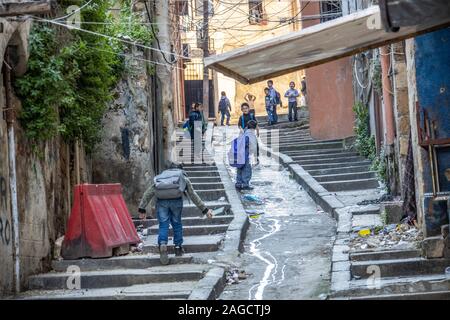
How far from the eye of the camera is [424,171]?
10570 mm

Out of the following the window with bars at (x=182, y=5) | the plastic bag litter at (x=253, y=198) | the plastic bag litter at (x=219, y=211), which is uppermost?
the window with bars at (x=182, y=5)

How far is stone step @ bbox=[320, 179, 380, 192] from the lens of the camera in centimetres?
1810

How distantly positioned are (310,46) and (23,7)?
121 inches

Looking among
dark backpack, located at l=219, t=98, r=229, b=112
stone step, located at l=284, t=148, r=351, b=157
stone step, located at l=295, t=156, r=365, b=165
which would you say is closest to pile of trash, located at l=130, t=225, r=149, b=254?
stone step, located at l=295, t=156, r=365, b=165

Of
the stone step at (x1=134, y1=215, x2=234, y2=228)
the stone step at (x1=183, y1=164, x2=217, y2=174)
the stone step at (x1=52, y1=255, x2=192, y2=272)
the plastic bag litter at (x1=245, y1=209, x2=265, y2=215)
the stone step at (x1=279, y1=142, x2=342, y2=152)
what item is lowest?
the stone step at (x1=52, y1=255, x2=192, y2=272)

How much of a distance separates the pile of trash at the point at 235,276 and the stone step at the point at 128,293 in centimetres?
54

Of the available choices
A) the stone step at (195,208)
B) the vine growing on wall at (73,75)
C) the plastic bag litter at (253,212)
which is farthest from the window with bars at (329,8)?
the stone step at (195,208)

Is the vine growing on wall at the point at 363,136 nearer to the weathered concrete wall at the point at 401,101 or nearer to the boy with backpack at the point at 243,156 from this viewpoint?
the boy with backpack at the point at 243,156

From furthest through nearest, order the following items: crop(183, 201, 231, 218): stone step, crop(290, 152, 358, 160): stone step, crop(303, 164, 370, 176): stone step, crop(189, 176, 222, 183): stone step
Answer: crop(290, 152, 358, 160): stone step, crop(303, 164, 370, 176): stone step, crop(189, 176, 222, 183): stone step, crop(183, 201, 231, 218): stone step

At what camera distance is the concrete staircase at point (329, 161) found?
718 inches

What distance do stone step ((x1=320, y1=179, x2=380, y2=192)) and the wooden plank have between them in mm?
10389

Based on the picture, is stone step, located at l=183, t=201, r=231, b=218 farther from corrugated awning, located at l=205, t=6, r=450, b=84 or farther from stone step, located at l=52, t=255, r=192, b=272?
corrugated awning, located at l=205, t=6, r=450, b=84

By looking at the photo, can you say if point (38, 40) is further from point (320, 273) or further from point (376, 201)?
point (376, 201)
